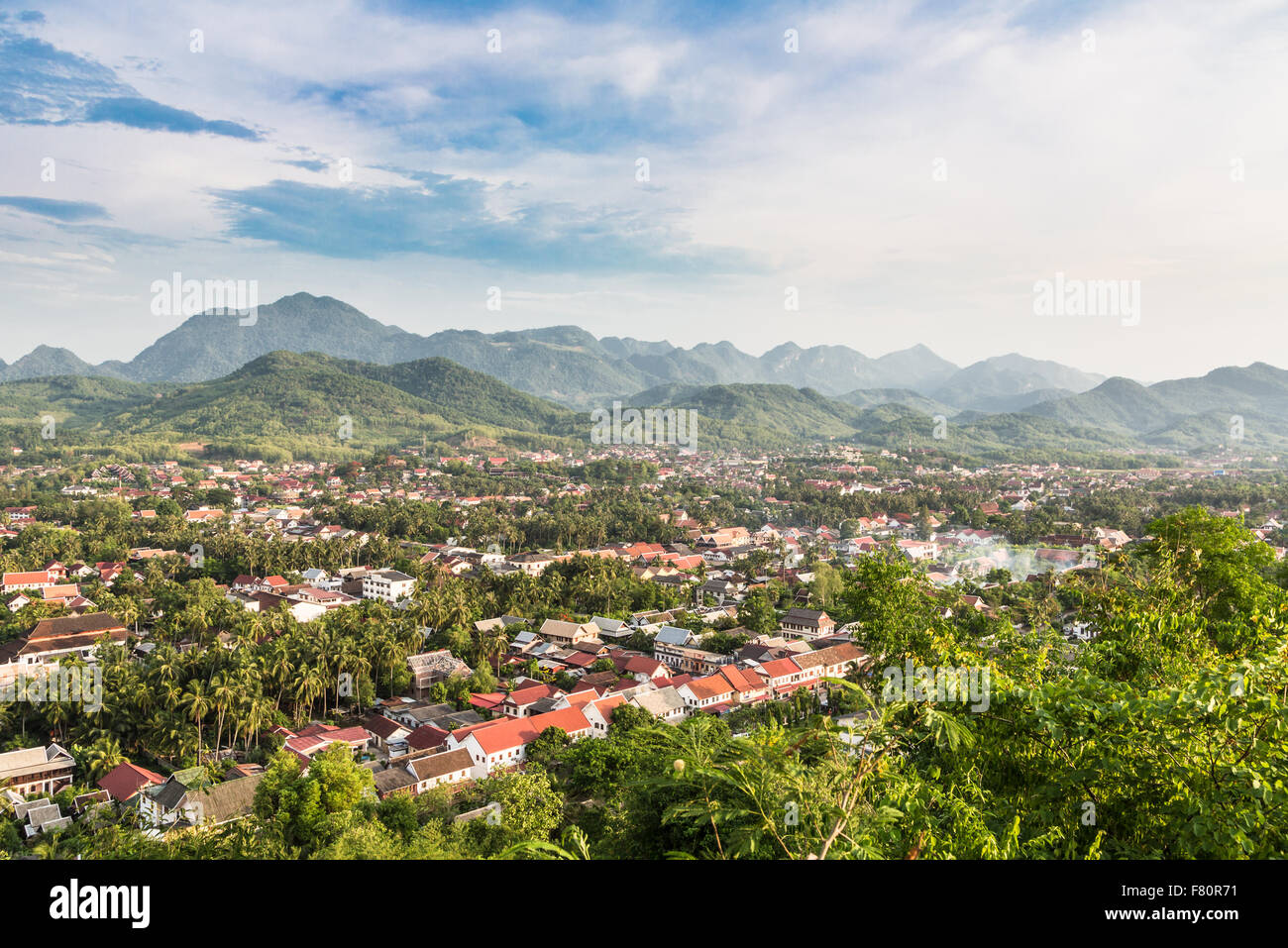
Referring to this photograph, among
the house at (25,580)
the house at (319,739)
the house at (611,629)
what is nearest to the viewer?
the house at (319,739)

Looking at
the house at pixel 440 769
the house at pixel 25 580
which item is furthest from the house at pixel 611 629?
the house at pixel 25 580

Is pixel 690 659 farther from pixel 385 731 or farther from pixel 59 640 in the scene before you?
pixel 59 640

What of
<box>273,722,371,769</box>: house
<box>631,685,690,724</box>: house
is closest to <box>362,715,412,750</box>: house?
<box>273,722,371,769</box>: house

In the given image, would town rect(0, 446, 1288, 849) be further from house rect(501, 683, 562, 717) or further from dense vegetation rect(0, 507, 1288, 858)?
dense vegetation rect(0, 507, 1288, 858)

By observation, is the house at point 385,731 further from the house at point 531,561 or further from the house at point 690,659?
the house at point 531,561
